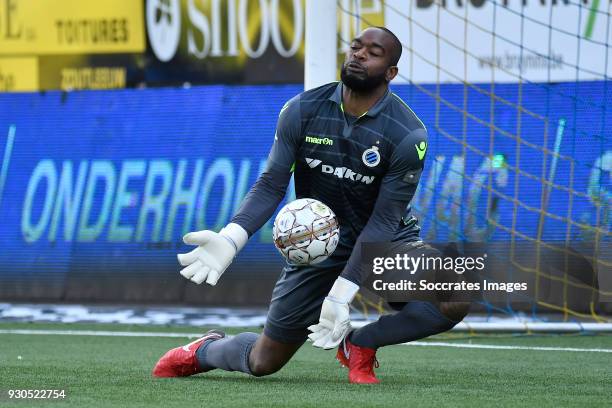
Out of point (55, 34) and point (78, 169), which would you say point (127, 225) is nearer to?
point (78, 169)

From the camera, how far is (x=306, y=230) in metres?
5.76

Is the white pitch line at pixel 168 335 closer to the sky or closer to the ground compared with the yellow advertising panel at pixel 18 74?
closer to the ground

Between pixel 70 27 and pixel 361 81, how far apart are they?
21.8 ft

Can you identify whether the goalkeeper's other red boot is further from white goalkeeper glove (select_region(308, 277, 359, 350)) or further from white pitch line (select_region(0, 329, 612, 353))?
white pitch line (select_region(0, 329, 612, 353))

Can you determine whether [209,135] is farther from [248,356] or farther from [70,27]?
[248,356]

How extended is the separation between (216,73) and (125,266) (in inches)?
76.3

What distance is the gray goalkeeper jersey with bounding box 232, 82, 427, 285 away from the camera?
593 cm

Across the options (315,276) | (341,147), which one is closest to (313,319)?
(315,276)

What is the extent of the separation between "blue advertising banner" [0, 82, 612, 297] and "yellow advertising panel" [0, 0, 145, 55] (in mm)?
728

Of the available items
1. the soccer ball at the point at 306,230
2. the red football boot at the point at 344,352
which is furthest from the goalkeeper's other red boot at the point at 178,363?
the soccer ball at the point at 306,230

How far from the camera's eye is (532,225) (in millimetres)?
10133

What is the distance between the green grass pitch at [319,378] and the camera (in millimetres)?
Result: 5402

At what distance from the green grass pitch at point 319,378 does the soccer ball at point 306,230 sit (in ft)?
1.97

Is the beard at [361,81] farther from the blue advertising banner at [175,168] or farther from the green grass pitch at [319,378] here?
the blue advertising banner at [175,168]
